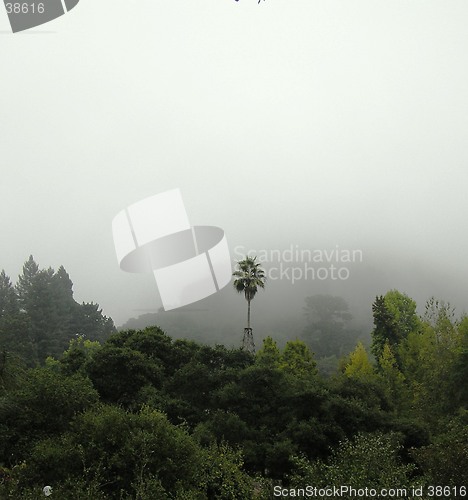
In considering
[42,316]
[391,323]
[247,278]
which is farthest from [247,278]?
[42,316]

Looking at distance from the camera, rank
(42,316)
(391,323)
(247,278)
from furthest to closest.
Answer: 1. (42,316)
2. (247,278)
3. (391,323)

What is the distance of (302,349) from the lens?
55.5m

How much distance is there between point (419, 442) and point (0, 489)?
67.6 ft

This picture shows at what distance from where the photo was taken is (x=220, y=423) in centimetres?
2762

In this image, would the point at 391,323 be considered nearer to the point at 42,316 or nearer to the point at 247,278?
the point at 247,278

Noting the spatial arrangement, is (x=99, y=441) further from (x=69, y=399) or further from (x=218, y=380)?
(x=218, y=380)

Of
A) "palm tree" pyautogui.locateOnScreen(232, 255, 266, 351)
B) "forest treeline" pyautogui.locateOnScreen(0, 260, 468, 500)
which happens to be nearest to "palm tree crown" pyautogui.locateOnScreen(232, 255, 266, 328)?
"palm tree" pyautogui.locateOnScreen(232, 255, 266, 351)

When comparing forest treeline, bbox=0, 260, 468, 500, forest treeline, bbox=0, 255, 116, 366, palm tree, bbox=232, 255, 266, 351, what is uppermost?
forest treeline, bbox=0, 255, 116, 366

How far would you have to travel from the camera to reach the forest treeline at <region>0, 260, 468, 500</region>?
18.6 metres

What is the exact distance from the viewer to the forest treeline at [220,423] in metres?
18.6

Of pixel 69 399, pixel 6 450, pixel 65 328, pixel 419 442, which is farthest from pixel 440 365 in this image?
pixel 65 328

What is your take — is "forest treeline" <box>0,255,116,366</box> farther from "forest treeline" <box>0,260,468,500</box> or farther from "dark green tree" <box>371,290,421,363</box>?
"dark green tree" <box>371,290,421,363</box>

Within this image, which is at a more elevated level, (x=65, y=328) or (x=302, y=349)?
(x=65, y=328)

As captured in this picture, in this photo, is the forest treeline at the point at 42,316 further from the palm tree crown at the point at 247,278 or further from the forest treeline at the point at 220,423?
the forest treeline at the point at 220,423
